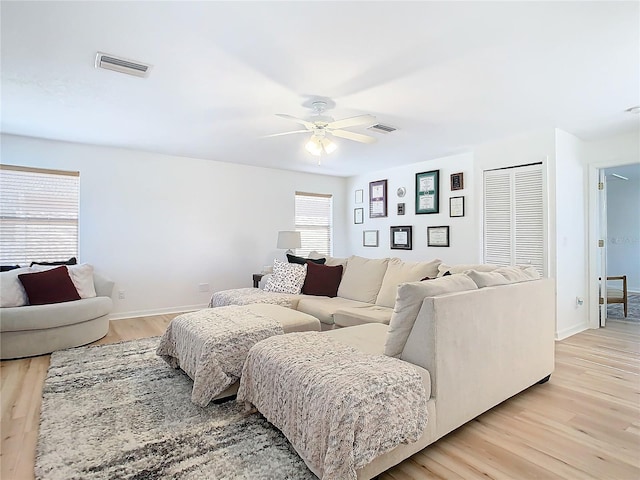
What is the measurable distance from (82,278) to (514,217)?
512 cm

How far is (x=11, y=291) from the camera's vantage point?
3.54 metres

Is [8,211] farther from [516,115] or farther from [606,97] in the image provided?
[606,97]

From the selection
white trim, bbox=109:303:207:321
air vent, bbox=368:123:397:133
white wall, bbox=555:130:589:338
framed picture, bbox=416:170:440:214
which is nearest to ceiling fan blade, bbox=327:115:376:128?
air vent, bbox=368:123:397:133

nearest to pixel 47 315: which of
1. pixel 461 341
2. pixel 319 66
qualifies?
pixel 319 66

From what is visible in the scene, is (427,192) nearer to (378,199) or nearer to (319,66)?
(378,199)

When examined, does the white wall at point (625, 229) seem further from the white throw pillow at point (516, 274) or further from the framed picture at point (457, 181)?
the white throw pillow at point (516, 274)

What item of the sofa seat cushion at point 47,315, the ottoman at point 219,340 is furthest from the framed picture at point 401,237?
the sofa seat cushion at point 47,315

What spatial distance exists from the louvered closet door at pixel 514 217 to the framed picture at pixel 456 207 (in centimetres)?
47

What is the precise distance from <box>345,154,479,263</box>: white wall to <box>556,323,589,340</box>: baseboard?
4.12 feet

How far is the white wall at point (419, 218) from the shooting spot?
5.05 metres

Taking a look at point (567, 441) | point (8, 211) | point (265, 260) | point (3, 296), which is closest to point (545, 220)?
point (567, 441)

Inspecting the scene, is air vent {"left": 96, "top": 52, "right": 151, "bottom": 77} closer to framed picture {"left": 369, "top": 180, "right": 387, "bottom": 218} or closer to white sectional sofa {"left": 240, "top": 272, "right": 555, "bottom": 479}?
white sectional sofa {"left": 240, "top": 272, "right": 555, "bottom": 479}

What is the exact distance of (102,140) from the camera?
14.6 feet

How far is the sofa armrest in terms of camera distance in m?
4.25
